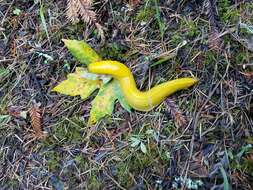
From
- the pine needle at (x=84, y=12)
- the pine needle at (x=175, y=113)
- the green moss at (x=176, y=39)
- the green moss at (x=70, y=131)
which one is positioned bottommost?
the green moss at (x=70, y=131)

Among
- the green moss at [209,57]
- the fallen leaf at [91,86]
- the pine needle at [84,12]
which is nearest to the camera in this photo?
the green moss at [209,57]

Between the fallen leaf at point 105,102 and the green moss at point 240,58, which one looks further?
the fallen leaf at point 105,102

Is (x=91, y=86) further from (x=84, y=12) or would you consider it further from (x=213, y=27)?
(x=213, y=27)

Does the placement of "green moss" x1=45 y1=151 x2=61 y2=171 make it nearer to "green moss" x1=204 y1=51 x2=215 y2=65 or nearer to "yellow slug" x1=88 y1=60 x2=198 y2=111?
"yellow slug" x1=88 y1=60 x2=198 y2=111

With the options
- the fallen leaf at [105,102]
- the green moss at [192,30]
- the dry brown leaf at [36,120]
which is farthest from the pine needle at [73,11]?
the green moss at [192,30]

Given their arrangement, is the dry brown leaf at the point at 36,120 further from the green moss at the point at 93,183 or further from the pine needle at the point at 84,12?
the pine needle at the point at 84,12

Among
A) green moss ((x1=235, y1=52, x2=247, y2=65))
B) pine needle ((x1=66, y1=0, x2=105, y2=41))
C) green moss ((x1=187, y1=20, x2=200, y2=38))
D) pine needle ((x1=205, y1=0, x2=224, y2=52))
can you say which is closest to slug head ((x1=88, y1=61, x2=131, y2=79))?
pine needle ((x1=66, y1=0, x2=105, y2=41))
